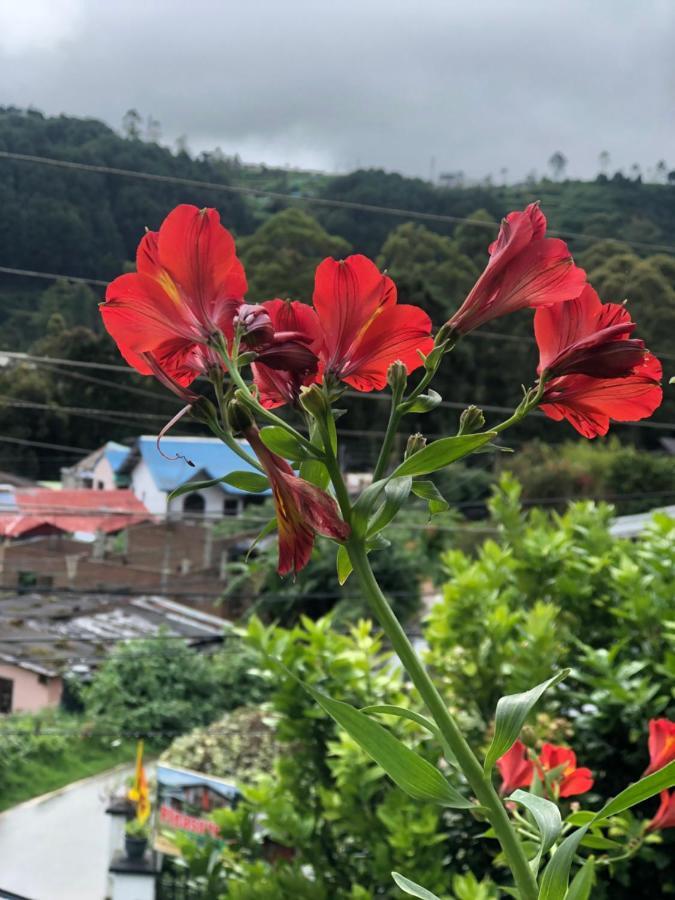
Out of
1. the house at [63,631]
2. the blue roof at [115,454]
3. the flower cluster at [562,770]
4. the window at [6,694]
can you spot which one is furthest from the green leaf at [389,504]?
the window at [6,694]

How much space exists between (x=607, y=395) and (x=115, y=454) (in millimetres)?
6695

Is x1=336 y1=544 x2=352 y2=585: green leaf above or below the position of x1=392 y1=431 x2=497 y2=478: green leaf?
below

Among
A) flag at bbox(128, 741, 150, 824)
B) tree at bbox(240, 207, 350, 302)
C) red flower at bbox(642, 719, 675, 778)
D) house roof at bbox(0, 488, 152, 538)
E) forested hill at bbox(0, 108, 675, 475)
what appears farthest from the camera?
tree at bbox(240, 207, 350, 302)

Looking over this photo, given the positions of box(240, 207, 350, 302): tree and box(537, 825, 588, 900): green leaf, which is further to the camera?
box(240, 207, 350, 302): tree

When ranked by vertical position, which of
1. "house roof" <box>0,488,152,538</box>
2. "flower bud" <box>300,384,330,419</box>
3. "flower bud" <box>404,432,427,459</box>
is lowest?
"house roof" <box>0,488,152,538</box>

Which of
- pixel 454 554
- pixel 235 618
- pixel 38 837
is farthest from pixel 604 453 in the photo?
pixel 454 554

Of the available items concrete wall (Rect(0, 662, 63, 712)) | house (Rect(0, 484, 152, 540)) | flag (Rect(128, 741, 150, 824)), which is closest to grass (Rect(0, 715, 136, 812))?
concrete wall (Rect(0, 662, 63, 712))

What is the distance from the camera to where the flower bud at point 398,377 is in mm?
241

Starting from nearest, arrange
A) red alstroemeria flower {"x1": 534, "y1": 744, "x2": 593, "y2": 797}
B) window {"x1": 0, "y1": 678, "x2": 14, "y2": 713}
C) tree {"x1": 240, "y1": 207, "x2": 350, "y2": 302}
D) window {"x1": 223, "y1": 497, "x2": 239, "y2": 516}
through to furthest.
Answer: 1. red alstroemeria flower {"x1": 534, "y1": 744, "x2": 593, "y2": 797}
2. tree {"x1": 240, "y1": 207, "x2": 350, "y2": 302}
3. window {"x1": 0, "y1": 678, "x2": 14, "y2": 713}
4. window {"x1": 223, "y1": 497, "x2": 239, "y2": 516}

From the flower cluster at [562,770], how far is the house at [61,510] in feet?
17.7

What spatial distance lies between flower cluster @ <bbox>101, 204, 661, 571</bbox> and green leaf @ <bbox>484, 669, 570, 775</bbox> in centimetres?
8

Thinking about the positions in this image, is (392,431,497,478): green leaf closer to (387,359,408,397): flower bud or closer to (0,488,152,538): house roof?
(387,359,408,397): flower bud

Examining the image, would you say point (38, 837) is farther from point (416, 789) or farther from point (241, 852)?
point (416, 789)

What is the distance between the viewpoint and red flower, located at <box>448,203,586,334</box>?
0.84 feet
